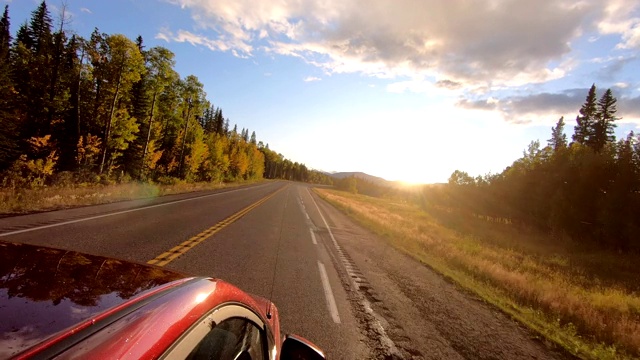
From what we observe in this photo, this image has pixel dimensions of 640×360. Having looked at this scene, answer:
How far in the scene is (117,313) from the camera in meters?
1.43

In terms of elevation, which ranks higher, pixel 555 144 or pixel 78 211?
pixel 555 144

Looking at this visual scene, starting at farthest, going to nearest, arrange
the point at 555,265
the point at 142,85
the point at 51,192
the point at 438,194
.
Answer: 1. the point at 438,194
2. the point at 142,85
3. the point at 555,265
4. the point at 51,192

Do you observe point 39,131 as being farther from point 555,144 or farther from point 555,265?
point 555,144

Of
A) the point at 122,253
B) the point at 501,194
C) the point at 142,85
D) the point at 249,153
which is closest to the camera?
the point at 122,253

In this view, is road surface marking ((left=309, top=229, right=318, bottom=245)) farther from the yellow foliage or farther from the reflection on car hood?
the yellow foliage

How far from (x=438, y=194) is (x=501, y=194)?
25.1 metres

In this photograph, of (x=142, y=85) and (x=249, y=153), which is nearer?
(x=142, y=85)

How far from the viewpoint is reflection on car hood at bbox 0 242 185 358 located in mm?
1261

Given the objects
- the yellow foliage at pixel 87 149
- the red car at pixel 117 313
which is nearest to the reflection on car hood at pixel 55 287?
the red car at pixel 117 313

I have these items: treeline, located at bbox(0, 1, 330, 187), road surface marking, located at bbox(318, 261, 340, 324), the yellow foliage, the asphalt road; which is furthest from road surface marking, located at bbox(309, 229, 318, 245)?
the yellow foliage

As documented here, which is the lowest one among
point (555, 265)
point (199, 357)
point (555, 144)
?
point (555, 265)

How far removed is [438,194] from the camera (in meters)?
72.1

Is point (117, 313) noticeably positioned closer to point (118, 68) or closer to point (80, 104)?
point (118, 68)

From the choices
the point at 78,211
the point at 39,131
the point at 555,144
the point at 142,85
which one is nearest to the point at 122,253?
the point at 78,211
